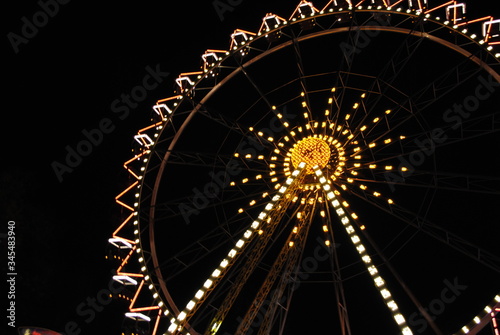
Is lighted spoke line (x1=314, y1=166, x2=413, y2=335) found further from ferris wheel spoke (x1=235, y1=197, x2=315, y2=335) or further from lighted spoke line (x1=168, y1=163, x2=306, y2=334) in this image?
ferris wheel spoke (x1=235, y1=197, x2=315, y2=335)

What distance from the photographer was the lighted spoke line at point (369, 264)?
866cm

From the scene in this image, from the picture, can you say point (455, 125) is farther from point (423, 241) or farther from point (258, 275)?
point (258, 275)

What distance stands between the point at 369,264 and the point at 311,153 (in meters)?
4.08

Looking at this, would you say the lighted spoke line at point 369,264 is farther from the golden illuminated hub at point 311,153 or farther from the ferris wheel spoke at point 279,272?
the ferris wheel spoke at point 279,272

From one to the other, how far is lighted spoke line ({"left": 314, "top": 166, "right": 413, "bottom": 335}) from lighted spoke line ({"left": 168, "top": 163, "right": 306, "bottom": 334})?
932mm

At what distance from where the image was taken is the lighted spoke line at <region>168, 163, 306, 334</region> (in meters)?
10.4

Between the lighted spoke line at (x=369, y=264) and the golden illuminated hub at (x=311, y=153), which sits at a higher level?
the golden illuminated hub at (x=311, y=153)

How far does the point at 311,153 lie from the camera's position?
42.9ft

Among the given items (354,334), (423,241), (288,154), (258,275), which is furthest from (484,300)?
(288,154)

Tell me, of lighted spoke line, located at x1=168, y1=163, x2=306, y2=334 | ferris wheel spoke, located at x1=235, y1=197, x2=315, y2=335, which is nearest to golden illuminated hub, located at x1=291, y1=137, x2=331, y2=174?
lighted spoke line, located at x1=168, y1=163, x2=306, y2=334

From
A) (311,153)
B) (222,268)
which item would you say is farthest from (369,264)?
(311,153)

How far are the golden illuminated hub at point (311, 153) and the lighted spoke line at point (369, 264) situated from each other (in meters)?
0.36

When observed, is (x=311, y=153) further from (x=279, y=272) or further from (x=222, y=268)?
(x=222, y=268)

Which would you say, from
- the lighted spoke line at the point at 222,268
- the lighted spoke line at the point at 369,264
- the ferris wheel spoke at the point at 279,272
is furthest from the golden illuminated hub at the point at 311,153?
the ferris wheel spoke at the point at 279,272
